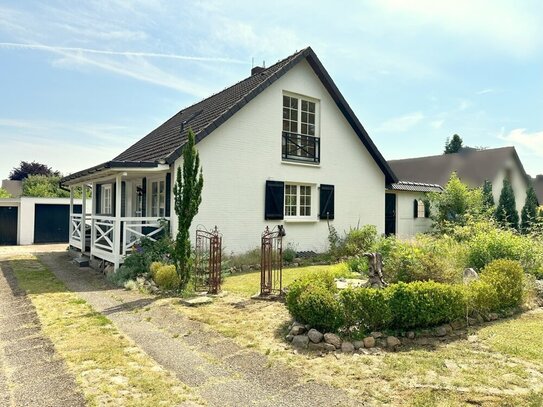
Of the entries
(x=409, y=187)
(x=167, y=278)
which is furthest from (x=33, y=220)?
(x=409, y=187)

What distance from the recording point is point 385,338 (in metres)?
5.37

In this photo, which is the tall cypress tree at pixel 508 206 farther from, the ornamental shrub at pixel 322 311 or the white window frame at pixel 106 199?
the ornamental shrub at pixel 322 311

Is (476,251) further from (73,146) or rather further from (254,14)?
(73,146)

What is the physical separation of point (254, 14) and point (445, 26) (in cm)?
485

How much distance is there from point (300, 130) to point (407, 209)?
319 inches

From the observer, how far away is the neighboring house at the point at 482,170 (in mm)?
26516

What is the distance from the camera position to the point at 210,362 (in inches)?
187

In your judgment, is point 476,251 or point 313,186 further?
point 313,186

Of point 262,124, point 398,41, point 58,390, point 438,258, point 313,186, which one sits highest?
point 398,41

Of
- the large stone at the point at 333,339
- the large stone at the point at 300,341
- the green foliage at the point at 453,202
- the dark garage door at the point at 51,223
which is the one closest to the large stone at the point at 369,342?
the large stone at the point at 333,339

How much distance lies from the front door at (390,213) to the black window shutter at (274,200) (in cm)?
721

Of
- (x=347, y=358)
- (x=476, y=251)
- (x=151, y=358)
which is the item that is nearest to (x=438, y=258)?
(x=476, y=251)

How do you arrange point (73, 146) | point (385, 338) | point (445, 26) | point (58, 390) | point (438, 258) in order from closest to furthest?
point (58, 390) < point (385, 338) < point (438, 258) < point (445, 26) < point (73, 146)

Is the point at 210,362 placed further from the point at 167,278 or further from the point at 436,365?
the point at 167,278
